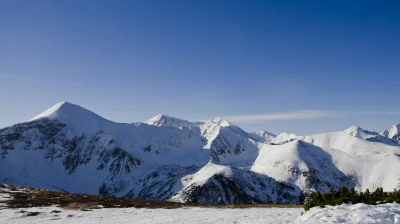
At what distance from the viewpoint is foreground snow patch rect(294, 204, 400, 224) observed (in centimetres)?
1603

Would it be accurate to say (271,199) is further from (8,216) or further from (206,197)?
(8,216)

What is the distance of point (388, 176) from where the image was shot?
19562 cm

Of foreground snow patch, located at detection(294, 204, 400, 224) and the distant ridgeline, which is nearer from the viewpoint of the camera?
foreground snow patch, located at detection(294, 204, 400, 224)

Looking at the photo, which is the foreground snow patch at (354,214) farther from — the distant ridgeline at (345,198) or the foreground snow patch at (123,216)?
the foreground snow patch at (123,216)

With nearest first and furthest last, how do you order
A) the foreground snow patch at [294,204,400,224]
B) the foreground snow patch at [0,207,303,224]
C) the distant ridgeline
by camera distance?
the foreground snow patch at [294,204,400,224] < the distant ridgeline < the foreground snow patch at [0,207,303,224]

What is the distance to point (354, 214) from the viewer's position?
16891mm

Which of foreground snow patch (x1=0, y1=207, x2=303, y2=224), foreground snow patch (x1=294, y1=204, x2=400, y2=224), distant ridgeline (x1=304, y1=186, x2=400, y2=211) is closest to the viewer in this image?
foreground snow patch (x1=294, y1=204, x2=400, y2=224)

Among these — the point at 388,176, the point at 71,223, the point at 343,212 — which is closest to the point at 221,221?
the point at 343,212

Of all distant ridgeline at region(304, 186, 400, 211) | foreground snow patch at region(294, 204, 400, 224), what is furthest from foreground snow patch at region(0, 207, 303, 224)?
foreground snow patch at region(294, 204, 400, 224)

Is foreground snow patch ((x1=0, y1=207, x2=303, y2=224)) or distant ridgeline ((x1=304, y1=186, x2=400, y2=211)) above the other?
distant ridgeline ((x1=304, y1=186, x2=400, y2=211))

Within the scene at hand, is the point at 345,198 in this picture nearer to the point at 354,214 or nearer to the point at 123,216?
the point at 354,214

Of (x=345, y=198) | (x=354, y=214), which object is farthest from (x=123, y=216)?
(x=354, y=214)

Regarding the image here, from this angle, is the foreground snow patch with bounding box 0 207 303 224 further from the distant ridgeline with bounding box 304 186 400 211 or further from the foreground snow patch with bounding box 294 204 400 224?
the foreground snow patch with bounding box 294 204 400 224

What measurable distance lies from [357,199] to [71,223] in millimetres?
20312
